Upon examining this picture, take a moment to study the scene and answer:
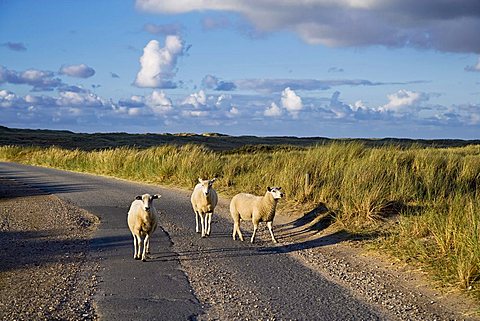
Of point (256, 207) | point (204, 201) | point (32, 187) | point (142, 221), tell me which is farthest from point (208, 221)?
point (32, 187)

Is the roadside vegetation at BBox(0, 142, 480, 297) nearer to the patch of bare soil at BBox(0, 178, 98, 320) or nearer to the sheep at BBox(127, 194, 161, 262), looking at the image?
the sheep at BBox(127, 194, 161, 262)

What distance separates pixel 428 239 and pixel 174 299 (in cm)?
545

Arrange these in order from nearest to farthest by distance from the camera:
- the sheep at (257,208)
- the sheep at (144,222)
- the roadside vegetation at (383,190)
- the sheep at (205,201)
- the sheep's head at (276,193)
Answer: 1. the roadside vegetation at (383,190)
2. the sheep at (144,222)
3. the sheep's head at (276,193)
4. the sheep at (257,208)
5. the sheep at (205,201)

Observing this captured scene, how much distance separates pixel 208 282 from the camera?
8.76m

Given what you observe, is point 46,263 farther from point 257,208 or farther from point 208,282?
point 257,208


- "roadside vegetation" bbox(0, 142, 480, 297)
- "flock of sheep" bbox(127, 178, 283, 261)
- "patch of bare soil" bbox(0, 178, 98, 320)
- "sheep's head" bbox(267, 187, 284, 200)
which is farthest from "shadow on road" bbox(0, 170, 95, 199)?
"sheep's head" bbox(267, 187, 284, 200)

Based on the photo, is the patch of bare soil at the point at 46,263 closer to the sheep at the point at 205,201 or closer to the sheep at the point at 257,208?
the sheep at the point at 205,201

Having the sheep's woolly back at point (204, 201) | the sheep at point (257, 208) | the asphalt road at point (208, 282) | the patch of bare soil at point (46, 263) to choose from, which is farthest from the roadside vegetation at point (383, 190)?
the patch of bare soil at point (46, 263)

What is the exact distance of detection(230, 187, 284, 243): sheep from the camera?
40.6ft

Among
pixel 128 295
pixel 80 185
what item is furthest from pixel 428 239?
pixel 80 185

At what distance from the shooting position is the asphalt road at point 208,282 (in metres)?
7.33

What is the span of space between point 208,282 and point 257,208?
3855mm

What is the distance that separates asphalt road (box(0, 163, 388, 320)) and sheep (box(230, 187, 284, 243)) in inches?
19.6

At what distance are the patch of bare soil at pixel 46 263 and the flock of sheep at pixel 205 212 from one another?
1098mm
